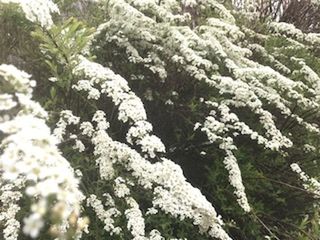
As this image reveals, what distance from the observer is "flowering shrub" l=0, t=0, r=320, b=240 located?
8.77 feet

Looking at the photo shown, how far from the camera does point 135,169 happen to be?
262cm

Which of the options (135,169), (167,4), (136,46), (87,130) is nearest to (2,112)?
(87,130)

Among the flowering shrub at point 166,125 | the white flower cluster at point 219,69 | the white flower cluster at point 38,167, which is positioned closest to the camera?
the white flower cluster at point 38,167

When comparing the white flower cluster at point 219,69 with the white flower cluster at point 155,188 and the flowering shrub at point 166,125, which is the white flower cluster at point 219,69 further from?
the white flower cluster at point 155,188

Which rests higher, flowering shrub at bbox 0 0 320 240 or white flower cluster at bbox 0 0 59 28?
white flower cluster at bbox 0 0 59 28

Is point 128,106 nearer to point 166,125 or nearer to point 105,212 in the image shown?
point 105,212

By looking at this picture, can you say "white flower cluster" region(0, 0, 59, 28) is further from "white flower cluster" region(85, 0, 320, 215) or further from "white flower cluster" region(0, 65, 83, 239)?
"white flower cluster" region(0, 65, 83, 239)

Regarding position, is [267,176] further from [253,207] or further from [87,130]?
[87,130]

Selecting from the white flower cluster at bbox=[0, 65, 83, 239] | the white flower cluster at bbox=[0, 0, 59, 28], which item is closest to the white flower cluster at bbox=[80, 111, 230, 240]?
the white flower cluster at bbox=[0, 0, 59, 28]

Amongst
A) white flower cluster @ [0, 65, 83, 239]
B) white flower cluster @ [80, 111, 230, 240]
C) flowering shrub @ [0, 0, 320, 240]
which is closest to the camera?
white flower cluster @ [0, 65, 83, 239]

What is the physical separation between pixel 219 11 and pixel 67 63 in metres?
1.94

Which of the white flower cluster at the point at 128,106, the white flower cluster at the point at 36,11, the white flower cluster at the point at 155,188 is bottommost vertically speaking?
the white flower cluster at the point at 155,188

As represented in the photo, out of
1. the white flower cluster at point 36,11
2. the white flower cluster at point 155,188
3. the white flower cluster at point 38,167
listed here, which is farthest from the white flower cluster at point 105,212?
the white flower cluster at point 38,167

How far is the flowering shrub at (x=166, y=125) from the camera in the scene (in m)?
2.67
